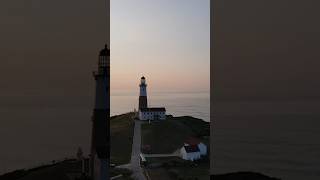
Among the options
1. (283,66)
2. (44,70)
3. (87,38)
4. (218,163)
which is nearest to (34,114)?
(44,70)

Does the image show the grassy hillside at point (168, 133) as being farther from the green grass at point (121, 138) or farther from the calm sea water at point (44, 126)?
the calm sea water at point (44, 126)

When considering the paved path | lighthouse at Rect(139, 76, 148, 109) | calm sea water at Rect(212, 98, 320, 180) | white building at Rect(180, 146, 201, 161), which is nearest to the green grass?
the paved path

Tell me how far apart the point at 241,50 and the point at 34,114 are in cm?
208

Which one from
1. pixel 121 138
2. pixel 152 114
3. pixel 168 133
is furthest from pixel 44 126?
pixel 168 133

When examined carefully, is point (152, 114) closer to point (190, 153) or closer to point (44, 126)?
point (190, 153)

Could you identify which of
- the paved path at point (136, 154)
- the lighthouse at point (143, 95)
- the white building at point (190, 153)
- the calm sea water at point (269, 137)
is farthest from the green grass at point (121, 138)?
the calm sea water at point (269, 137)

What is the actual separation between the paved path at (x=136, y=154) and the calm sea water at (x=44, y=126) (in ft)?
0.63

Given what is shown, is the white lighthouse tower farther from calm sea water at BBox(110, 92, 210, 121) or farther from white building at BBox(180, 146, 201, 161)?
white building at BBox(180, 146, 201, 161)

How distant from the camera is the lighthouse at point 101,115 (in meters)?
3.85

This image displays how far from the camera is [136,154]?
405 cm

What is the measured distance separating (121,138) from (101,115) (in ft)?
1.00

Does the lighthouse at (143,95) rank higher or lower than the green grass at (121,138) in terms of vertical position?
higher

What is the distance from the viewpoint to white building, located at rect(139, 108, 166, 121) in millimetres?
4025

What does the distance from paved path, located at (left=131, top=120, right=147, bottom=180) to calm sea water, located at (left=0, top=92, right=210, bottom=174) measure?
0.19m
